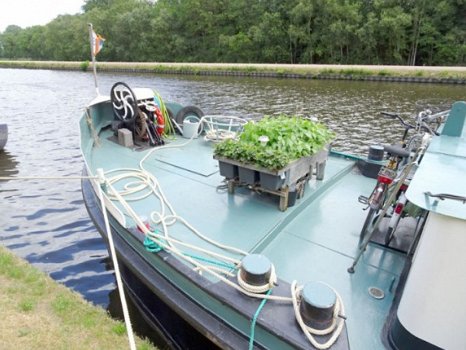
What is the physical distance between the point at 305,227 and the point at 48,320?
9.06 feet

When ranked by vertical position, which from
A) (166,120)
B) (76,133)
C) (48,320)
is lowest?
(76,133)

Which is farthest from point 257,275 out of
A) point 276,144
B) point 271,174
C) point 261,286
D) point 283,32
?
point 283,32

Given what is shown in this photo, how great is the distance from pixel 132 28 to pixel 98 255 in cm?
6527

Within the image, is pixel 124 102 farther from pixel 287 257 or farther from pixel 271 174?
pixel 287 257

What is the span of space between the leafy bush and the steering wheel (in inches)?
112

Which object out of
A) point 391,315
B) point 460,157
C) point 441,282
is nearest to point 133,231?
point 391,315

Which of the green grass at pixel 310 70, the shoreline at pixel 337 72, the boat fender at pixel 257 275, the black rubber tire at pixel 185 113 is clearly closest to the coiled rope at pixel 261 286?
the boat fender at pixel 257 275

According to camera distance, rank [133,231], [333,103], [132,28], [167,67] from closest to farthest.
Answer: [133,231] < [333,103] < [167,67] < [132,28]

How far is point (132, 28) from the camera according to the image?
61562 millimetres

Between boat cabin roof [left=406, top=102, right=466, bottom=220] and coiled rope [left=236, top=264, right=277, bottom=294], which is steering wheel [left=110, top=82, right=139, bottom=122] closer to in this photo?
coiled rope [left=236, top=264, right=277, bottom=294]

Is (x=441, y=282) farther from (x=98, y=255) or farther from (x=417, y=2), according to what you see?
(x=417, y=2)

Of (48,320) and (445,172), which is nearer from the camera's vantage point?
(445,172)

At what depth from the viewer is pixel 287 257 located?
3168 millimetres

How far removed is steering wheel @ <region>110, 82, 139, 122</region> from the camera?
6025mm
